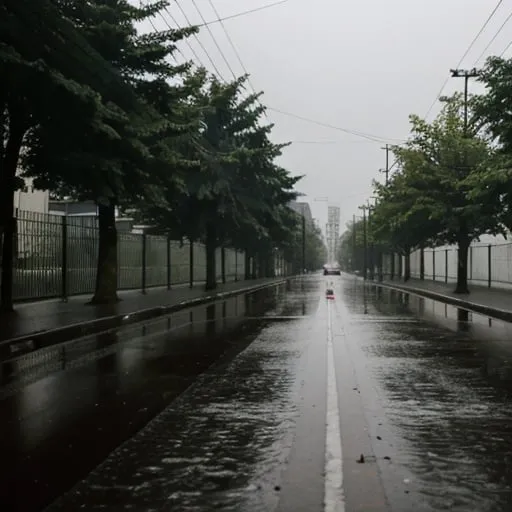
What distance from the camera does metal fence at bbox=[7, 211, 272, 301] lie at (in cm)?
1933

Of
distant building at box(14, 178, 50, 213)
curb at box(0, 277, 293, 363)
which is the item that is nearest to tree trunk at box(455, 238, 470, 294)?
curb at box(0, 277, 293, 363)

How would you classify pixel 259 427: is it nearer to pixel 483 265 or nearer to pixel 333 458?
pixel 333 458

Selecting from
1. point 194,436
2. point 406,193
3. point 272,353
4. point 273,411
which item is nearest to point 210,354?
point 272,353

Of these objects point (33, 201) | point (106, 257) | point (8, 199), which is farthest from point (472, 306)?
point (33, 201)

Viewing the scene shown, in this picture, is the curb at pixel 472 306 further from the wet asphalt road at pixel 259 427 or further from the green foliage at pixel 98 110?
the green foliage at pixel 98 110

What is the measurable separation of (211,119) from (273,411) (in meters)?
23.7

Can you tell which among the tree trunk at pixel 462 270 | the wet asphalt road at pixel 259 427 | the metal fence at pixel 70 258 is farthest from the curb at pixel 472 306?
the metal fence at pixel 70 258

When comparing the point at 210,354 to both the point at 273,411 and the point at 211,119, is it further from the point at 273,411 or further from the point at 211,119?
the point at 211,119

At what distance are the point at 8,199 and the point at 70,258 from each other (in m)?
7.40

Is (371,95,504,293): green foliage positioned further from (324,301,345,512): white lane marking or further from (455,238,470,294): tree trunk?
(324,301,345,512): white lane marking

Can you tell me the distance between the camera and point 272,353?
10.8 meters

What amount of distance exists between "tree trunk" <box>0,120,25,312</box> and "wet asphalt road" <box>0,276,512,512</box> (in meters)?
4.52

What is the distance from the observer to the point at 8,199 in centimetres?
1478

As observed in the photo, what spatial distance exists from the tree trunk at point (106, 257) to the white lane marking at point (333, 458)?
41.0ft
